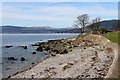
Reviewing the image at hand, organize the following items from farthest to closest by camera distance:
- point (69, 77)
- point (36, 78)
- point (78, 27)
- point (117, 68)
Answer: point (78, 27)
point (36, 78)
point (69, 77)
point (117, 68)

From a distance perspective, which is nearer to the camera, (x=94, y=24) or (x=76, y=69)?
(x=76, y=69)

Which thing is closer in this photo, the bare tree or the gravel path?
the gravel path

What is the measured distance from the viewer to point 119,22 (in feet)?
336

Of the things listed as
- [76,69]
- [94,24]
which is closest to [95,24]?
[94,24]

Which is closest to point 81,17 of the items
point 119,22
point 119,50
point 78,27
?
point 78,27

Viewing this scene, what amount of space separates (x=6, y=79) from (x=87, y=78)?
40.4 feet

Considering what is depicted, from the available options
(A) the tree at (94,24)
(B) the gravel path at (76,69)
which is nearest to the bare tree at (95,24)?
(A) the tree at (94,24)

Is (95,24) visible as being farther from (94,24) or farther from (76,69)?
(76,69)

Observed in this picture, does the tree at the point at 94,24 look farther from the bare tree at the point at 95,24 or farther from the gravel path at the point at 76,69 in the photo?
the gravel path at the point at 76,69

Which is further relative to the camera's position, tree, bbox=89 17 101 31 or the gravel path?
tree, bbox=89 17 101 31

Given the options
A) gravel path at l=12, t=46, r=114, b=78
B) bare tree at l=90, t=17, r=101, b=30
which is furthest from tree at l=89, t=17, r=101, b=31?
gravel path at l=12, t=46, r=114, b=78

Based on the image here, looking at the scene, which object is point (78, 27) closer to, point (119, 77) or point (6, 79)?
point (6, 79)

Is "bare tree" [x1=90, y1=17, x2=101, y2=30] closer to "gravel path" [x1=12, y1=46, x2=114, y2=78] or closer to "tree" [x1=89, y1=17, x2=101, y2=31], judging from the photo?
"tree" [x1=89, y1=17, x2=101, y2=31]

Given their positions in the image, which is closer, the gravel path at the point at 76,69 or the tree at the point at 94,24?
the gravel path at the point at 76,69
